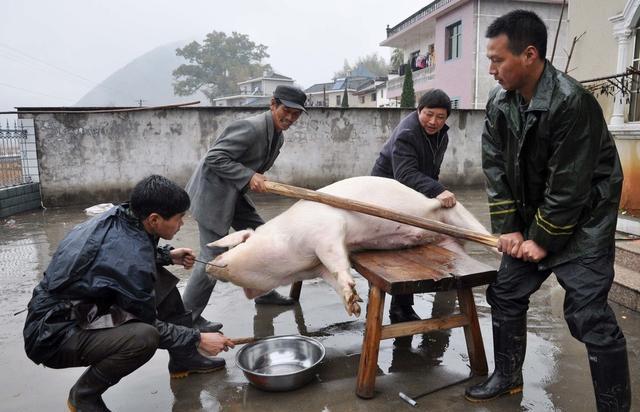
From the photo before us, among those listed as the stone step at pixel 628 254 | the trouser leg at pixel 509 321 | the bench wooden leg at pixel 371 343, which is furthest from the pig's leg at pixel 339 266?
the stone step at pixel 628 254

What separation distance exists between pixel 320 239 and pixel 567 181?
1424 mm

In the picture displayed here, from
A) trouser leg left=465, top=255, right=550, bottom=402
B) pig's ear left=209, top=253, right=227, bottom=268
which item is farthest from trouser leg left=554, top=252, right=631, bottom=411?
pig's ear left=209, top=253, right=227, bottom=268

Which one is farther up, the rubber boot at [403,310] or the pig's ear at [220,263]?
the pig's ear at [220,263]

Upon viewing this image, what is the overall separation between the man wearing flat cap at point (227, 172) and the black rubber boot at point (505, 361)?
1904mm

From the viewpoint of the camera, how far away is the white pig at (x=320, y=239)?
9.80 feet

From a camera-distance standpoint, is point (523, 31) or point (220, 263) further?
point (220, 263)

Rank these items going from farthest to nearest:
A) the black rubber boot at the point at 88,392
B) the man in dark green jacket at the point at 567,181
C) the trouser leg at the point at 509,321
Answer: the trouser leg at the point at 509,321, the black rubber boot at the point at 88,392, the man in dark green jacket at the point at 567,181

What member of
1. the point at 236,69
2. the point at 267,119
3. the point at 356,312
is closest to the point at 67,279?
the point at 356,312

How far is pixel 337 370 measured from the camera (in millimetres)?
3117

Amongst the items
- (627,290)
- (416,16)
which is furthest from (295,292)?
(416,16)

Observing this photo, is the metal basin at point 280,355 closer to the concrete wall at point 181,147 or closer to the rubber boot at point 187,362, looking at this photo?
the rubber boot at point 187,362

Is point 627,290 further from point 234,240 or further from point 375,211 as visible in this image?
point 234,240

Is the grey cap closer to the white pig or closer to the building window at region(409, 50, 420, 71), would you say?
the white pig

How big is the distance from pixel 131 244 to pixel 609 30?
7.50 metres
